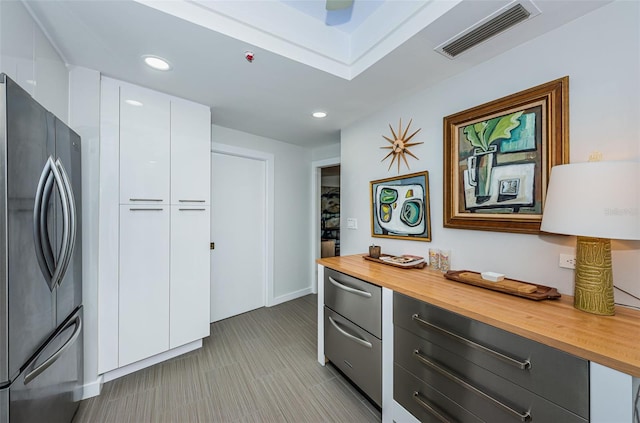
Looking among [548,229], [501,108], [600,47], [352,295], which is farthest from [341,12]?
[352,295]

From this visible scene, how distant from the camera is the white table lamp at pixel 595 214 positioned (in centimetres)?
91

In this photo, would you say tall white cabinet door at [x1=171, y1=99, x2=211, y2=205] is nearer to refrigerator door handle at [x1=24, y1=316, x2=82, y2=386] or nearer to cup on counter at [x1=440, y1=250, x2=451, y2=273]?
refrigerator door handle at [x1=24, y1=316, x2=82, y2=386]

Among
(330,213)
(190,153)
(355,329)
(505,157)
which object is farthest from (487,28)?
(330,213)

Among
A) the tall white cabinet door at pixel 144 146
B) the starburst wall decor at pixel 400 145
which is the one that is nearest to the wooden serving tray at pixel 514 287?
the starburst wall decor at pixel 400 145

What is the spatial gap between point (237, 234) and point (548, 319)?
300 cm

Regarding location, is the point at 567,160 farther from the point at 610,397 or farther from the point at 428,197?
the point at 610,397

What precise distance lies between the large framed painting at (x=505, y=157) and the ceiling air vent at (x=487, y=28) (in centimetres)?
37

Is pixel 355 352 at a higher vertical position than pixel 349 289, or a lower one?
lower

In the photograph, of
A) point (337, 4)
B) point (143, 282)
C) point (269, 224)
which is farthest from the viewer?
point (269, 224)

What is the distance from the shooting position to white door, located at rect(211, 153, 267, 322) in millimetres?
3010

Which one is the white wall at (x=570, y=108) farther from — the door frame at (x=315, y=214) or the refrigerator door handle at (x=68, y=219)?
the refrigerator door handle at (x=68, y=219)

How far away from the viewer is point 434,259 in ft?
6.23

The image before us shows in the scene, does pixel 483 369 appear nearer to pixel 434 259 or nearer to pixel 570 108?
pixel 434 259

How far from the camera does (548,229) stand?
109 cm
